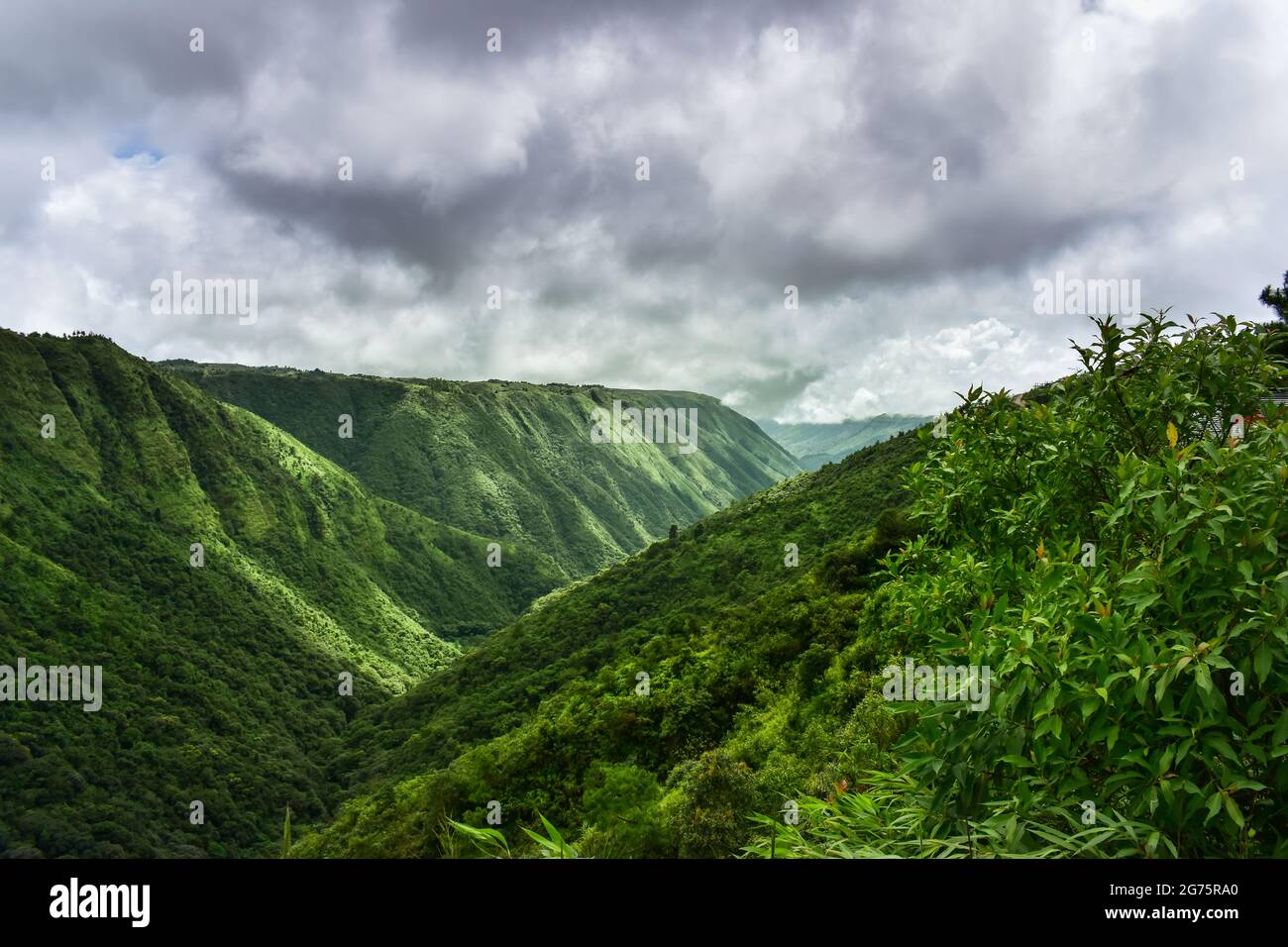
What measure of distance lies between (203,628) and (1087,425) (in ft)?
403

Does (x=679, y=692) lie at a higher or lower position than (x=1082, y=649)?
lower

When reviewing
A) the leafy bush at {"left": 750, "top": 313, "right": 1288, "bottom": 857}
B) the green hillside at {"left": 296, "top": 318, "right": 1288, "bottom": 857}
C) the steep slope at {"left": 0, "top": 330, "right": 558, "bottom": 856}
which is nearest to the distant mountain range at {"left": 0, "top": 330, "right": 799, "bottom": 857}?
the steep slope at {"left": 0, "top": 330, "right": 558, "bottom": 856}

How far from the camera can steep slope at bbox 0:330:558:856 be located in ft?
249

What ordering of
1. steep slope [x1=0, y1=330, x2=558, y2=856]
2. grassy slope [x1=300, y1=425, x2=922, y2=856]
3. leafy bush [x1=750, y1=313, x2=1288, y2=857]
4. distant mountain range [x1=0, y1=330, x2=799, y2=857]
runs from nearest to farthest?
leafy bush [x1=750, y1=313, x2=1288, y2=857]
grassy slope [x1=300, y1=425, x2=922, y2=856]
distant mountain range [x1=0, y1=330, x2=799, y2=857]
steep slope [x1=0, y1=330, x2=558, y2=856]

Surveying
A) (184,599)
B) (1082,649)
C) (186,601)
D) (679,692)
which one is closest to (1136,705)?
(1082,649)

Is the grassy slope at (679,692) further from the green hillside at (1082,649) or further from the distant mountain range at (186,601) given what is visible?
the distant mountain range at (186,601)

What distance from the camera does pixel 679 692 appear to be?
2419 cm

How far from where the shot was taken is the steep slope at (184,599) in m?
75.8

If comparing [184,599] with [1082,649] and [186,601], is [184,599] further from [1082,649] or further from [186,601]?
[1082,649]

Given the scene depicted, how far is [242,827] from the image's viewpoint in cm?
7644

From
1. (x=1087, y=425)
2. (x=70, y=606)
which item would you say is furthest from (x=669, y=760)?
(x=70, y=606)

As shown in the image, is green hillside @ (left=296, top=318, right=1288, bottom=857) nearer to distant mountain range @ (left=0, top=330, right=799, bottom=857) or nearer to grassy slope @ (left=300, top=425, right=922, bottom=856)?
grassy slope @ (left=300, top=425, right=922, bottom=856)

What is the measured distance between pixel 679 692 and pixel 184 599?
4354 inches

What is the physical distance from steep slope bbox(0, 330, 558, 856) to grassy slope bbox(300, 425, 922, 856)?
25.7 meters
